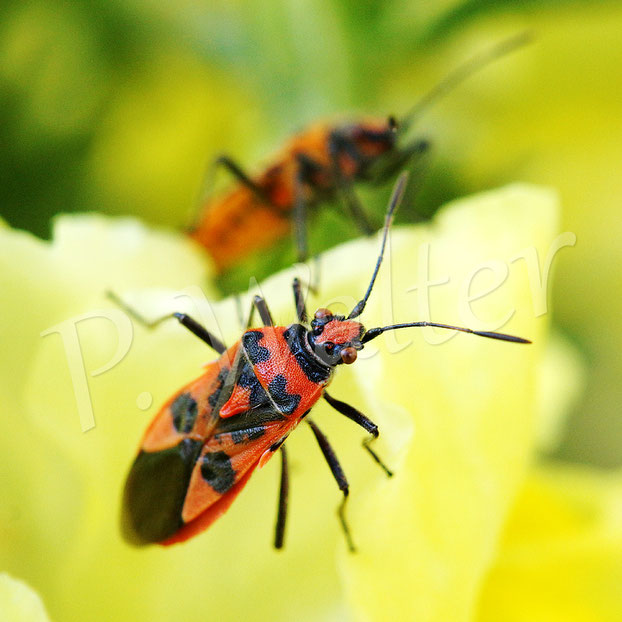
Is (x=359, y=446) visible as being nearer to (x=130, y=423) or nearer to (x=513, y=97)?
(x=130, y=423)

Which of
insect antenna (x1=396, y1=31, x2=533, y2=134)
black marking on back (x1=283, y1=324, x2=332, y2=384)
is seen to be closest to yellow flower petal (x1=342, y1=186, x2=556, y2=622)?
black marking on back (x1=283, y1=324, x2=332, y2=384)

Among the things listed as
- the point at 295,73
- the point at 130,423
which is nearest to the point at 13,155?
the point at 295,73

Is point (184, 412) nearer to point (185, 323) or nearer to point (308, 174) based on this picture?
point (185, 323)

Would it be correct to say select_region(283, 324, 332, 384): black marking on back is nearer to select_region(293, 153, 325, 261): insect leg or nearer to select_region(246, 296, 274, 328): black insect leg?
select_region(246, 296, 274, 328): black insect leg

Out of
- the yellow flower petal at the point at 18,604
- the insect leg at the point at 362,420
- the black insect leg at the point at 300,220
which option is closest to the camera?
the yellow flower petal at the point at 18,604

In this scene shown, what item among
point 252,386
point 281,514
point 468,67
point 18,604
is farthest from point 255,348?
point 468,67

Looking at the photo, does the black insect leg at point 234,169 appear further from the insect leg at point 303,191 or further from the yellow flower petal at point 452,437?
the yellow flower petal at point 452,437

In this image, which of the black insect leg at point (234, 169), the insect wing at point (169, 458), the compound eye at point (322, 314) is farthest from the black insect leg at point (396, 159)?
the insect wing at point (169, 458)
